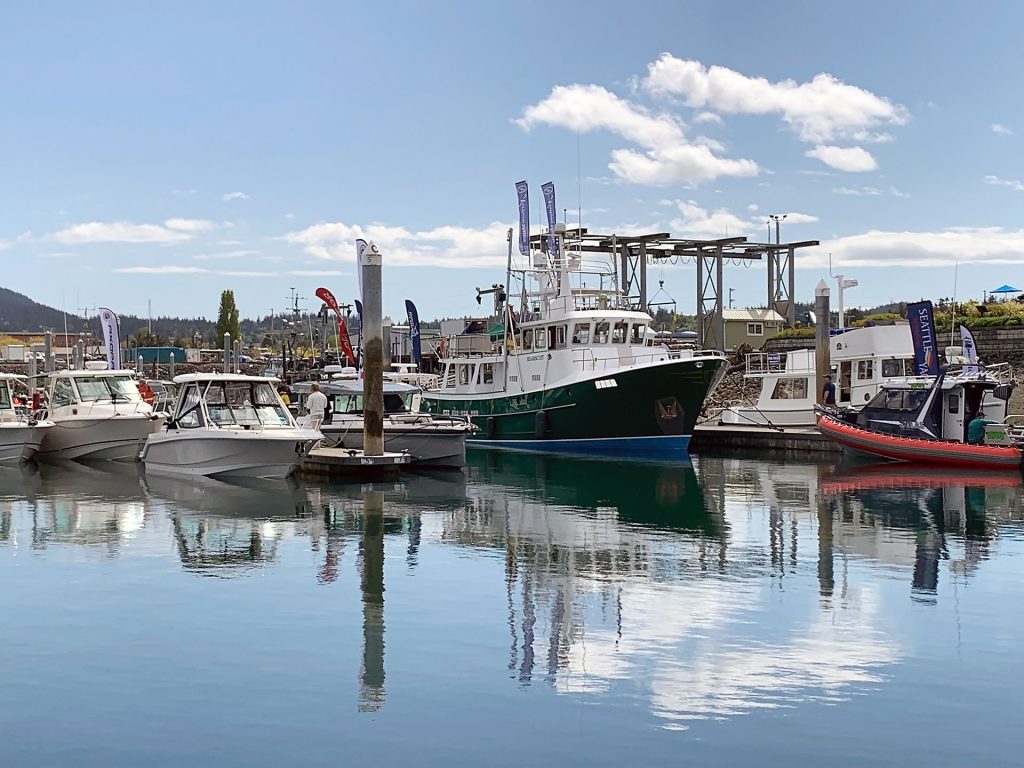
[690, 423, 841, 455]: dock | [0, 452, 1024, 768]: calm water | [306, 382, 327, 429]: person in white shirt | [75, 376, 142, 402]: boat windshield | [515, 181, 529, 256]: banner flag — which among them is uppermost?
[515, 181, 529, 256]: banner flag

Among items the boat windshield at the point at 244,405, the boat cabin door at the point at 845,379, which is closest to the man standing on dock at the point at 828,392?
the boat cabin door at the point at 845,379

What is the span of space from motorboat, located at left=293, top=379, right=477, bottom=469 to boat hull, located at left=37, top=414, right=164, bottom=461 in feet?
17.2

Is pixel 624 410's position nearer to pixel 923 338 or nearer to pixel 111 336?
pixel 923 338

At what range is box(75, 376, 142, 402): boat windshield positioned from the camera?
29.3m

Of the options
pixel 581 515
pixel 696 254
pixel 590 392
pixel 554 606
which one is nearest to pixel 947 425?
pixel 590 392

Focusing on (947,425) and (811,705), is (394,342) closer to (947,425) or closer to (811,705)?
(947,425)

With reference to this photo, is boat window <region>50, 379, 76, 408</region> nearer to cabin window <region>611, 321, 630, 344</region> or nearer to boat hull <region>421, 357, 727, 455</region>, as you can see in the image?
boat hull <region>421, 357, 727, 455</region>

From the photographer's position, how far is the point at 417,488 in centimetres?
2280

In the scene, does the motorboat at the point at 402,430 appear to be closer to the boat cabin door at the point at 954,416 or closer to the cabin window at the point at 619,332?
the cabin window at the point at 619,332

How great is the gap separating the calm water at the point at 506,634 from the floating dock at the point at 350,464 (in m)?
2.43

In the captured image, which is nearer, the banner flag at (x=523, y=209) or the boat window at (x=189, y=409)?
the boat window at (x=189, y=409)

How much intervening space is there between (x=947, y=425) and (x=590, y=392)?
9.73 m

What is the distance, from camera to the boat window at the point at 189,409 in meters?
24.0

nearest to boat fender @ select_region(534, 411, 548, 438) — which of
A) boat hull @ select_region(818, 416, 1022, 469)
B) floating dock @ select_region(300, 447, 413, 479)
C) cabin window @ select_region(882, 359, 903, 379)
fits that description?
boat hull @ select_region(818, 416, 1022, 469)
